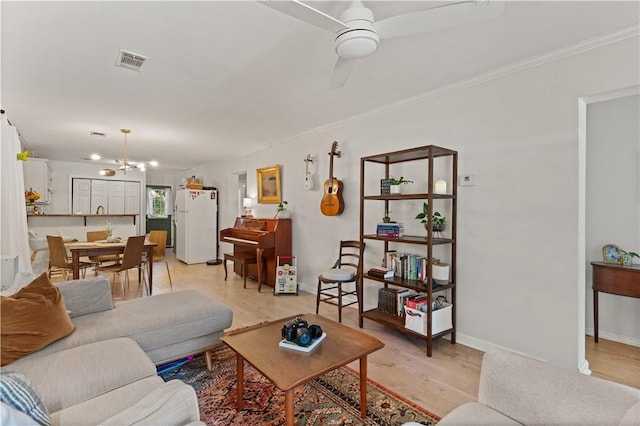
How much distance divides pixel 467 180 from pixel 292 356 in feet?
7.09

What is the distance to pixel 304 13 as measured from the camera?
147cm

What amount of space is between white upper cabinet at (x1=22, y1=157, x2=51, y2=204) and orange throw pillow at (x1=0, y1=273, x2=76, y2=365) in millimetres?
6036

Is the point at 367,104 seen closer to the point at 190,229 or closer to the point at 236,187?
the point at 236,187

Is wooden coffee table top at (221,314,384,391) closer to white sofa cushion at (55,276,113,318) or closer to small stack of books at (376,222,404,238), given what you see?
white sofa cushion at (55,276,113,318)

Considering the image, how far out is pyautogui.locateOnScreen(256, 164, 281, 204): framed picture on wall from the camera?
5.36 m

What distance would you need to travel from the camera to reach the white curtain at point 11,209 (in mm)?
2598

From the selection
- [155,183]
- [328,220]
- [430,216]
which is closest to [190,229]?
[155,183]

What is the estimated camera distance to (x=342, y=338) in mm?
1990

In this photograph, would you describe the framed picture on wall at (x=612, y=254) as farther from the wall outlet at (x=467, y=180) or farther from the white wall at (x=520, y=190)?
the wall outlet at (x=467, y=180)

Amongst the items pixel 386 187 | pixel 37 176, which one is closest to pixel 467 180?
pixel 386 187

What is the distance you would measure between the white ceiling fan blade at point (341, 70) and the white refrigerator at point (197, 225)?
18.7ft

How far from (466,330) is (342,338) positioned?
5.04ft

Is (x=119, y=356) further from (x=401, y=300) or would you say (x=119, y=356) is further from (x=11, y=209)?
(x=401, y=300)

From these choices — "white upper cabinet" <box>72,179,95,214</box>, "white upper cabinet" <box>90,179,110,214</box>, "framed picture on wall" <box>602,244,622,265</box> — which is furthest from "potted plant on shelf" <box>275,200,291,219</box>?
"white upper cabinet" <box>72,179,95,214</box>
